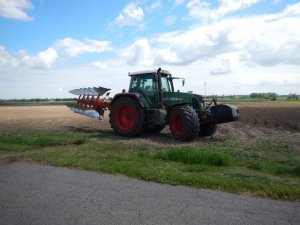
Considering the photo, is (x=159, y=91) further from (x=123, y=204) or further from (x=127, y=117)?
(x=123, y=204)

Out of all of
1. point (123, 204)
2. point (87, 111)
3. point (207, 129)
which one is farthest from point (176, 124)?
point (123, 204)

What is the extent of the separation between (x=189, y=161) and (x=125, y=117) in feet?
22.2

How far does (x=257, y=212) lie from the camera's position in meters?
5.64

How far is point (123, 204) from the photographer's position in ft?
19.9

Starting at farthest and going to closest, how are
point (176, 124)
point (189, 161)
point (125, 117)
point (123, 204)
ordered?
point (125, 117)
point (176, 124)
point (189, 161)
point (123, 204)

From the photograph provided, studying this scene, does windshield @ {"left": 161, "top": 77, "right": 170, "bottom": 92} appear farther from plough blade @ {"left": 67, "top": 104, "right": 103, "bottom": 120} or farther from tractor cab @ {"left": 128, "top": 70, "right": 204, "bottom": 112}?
plough blade @ {"left": 67, "top": 104, "right": 103, "bottom": 120}

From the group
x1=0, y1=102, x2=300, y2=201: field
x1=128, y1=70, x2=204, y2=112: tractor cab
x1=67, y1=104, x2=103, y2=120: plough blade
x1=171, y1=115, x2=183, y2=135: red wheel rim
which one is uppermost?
x1=128, y1=70, x2=204, y2=112: tractor cab

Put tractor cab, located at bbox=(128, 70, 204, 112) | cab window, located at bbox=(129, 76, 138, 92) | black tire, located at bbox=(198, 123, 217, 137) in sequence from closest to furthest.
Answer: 1. tractor cab, located at bbox=(128, 70, 204, 112)
2. black tire, located at bbox=(198, 123, 217, 137)
3. cab window, located at bbox=(129, 76, 138, 92)

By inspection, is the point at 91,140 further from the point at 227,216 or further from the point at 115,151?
the point at 227,216

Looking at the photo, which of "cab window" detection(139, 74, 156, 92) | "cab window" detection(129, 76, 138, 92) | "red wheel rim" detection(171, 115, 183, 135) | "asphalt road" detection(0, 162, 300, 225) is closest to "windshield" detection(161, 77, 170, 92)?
"cab window" detection(139, 74, 156, 92)

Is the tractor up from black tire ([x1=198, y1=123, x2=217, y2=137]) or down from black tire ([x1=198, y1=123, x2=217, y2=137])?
up

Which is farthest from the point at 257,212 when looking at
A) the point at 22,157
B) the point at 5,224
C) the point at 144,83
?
the point at 144,83

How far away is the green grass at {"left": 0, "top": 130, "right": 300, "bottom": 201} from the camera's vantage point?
285 inches

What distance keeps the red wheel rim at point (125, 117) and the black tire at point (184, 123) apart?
7.32 feet
